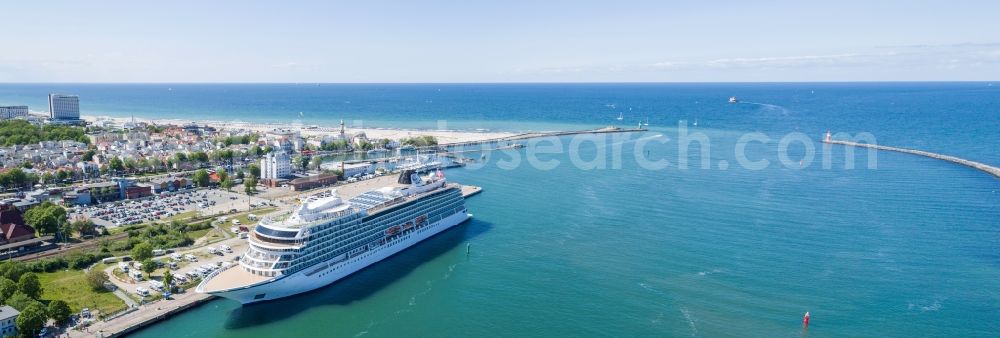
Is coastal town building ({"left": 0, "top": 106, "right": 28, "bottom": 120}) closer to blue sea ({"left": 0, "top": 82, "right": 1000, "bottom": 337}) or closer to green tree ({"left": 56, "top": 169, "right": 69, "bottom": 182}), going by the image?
green tree ({"left": 56, "top": 169, "right": 69, "bottom": 182})

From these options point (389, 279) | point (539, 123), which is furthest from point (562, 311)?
point (539, 123)

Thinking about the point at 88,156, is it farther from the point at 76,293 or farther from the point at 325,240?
the point at 325,240

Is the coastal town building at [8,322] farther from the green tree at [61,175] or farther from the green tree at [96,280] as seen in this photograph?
the green tree at [61,175]

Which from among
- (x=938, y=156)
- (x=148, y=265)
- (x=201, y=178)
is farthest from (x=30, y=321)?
(x=938, y=156)

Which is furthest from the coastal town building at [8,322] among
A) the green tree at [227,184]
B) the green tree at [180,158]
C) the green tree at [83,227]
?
the green tree at [180,158]

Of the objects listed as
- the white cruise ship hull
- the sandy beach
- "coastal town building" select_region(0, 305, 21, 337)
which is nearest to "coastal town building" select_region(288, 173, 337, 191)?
the white cruise ship hull

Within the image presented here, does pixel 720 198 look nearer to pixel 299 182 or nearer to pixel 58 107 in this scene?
pixel 299 182
